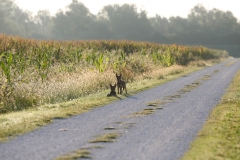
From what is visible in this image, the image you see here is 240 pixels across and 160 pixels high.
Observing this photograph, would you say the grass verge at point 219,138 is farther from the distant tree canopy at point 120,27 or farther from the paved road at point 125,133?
the distant tree canopy at point 120,27

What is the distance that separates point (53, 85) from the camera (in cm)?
1747

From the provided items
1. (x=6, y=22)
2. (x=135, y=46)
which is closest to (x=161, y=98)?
(x=135, y=46)

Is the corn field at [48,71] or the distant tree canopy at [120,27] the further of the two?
the distant tree canopy at [120,27]

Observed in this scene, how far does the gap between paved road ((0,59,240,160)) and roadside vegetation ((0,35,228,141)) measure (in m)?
0.80

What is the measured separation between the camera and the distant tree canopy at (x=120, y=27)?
344 ft

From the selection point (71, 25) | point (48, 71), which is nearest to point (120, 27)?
point (71, 25)

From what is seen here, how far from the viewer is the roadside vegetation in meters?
12.7

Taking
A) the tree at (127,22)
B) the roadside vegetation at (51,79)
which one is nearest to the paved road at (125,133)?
the roadside vegetation at (51,79)

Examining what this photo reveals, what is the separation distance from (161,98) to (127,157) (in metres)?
9.47

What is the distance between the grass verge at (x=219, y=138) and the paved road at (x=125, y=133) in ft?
0.74

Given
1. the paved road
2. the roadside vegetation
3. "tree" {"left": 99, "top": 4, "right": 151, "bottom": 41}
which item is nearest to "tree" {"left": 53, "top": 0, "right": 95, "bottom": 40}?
"tree" {"left": 99, "top": 4, "right": 151, "bottom": 41}

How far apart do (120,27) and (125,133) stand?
10832 centimetres

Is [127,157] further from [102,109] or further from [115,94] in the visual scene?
[115,94]

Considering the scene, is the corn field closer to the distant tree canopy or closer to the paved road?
the paved road
